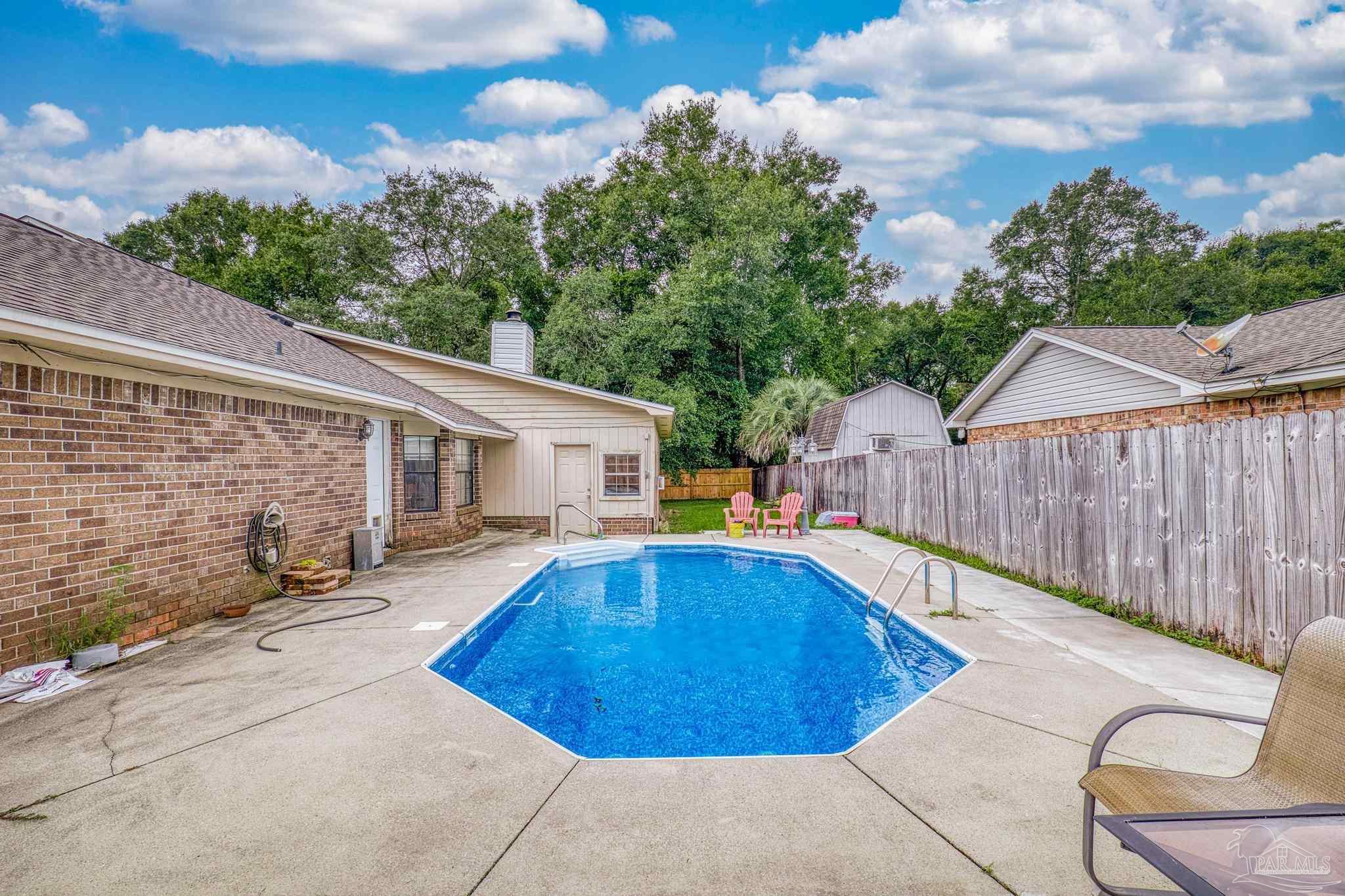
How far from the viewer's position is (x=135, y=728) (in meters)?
3.24

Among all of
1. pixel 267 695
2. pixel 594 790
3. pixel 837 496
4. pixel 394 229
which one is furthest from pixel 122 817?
pixel 394 229

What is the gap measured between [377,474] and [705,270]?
15.4 meters

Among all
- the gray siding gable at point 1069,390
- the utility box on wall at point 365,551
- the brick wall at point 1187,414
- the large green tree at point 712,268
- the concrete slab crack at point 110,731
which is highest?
the large green tree at point 712,268

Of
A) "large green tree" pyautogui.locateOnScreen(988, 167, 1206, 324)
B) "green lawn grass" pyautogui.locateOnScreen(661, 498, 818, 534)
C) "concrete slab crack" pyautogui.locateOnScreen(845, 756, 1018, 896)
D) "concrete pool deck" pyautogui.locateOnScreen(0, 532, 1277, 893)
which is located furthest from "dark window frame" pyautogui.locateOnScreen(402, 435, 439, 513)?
"large green tree" pyautogui.locateOnScreen(988, 167, 1206, 324)

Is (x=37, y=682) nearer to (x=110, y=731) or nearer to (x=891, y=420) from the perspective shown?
(x=110, y=731)

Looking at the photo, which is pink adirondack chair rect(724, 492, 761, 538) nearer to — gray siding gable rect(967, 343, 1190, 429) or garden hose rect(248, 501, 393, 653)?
gray siding gable rect(967, 343, 1190, 429)

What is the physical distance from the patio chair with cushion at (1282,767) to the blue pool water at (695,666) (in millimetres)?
1754

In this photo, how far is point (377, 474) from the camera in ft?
29.7

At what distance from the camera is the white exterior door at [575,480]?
1261 cm

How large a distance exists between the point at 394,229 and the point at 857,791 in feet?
89.9

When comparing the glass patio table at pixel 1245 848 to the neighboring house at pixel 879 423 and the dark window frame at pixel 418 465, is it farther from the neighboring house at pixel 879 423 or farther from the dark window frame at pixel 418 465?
the neighboring house at pixel 879 423

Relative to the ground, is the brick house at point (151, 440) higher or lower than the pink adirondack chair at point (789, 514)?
higher

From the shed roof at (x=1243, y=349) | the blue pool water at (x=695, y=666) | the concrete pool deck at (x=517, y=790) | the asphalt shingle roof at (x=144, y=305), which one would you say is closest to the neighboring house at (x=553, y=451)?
the asphalt shingle roof at (x=144, y=305)

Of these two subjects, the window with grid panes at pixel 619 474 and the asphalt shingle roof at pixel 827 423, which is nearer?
the window with grid panes at pixel 619 474
